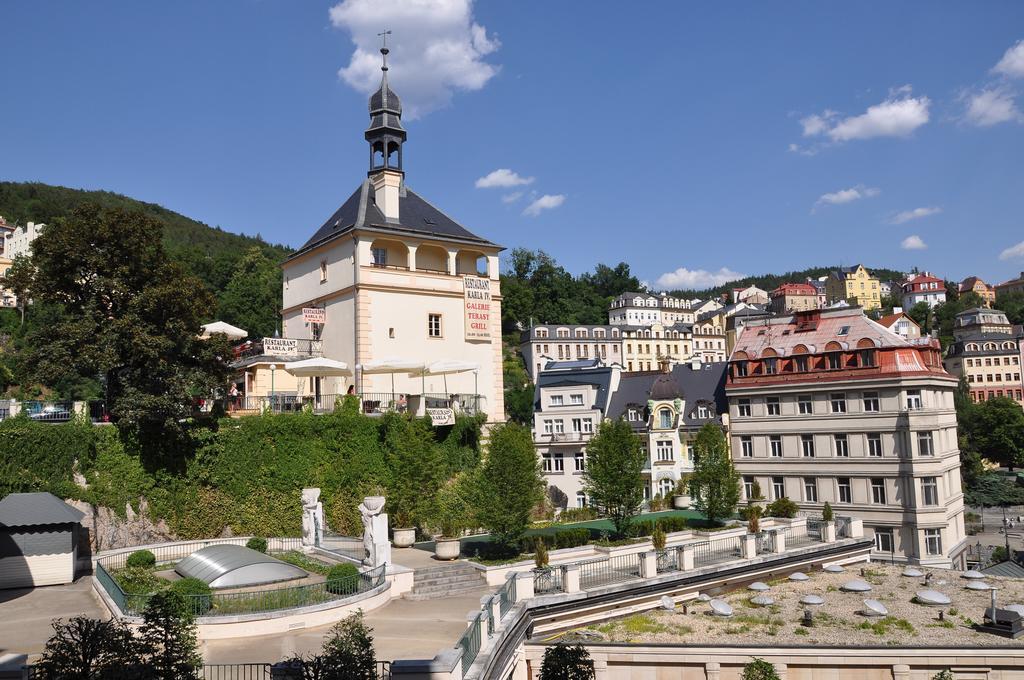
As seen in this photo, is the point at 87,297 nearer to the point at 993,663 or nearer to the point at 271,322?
the point at 993,663

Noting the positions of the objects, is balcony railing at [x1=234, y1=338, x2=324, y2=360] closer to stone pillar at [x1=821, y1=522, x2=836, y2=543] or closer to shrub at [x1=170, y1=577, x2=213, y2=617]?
shrub at [x1=170, y1=577, x2=213, y2=617]

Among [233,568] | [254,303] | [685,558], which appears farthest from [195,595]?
[254,303]

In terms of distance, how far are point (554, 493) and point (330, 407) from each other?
61.9 feet

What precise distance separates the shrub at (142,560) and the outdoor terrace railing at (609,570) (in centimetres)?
1255

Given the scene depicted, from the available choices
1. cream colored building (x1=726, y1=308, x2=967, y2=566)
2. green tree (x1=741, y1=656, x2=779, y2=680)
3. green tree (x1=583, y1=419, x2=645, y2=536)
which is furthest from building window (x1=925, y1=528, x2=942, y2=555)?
green tree (x1=741, y1=656, x2=779, y2=680)

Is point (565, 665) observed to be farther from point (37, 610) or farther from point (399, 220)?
point (399, 220)

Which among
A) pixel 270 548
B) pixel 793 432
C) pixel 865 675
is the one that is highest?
pixel 793 432

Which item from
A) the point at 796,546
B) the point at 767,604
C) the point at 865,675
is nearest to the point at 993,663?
the point at 865,675

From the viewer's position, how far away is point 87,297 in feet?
81.0

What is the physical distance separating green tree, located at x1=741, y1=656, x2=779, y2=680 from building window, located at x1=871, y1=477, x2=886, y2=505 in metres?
25.8

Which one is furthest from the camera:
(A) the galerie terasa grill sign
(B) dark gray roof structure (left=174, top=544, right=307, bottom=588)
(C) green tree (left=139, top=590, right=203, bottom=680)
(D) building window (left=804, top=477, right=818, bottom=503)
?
(D) building window (left=804, top=477, right=818, bottom=503)

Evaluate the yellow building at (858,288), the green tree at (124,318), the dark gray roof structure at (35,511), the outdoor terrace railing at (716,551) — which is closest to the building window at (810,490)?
the outdoor terrace railing at (716,551)

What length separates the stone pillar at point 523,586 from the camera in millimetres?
19219

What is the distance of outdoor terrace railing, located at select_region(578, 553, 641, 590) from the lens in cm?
2158
